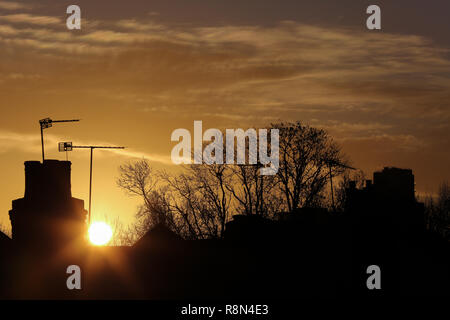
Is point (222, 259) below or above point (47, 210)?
below

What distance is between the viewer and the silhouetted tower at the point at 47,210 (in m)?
34.7

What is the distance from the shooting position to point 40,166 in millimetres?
35469

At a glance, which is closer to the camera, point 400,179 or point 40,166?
point 40,166

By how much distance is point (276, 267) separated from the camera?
117ft

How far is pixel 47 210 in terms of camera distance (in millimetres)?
35062

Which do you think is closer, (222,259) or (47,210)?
(47,210)

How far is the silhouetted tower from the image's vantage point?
34.7m
